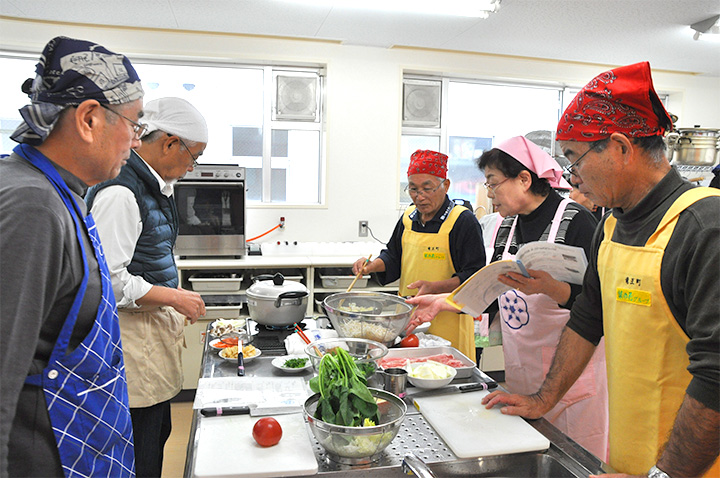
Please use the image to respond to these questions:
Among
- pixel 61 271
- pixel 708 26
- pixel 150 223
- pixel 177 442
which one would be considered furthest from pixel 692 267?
pixel 708 26

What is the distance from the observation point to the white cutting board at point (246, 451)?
113cm

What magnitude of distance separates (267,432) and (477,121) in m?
4.94

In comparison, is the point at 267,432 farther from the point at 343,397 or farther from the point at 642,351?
the point at 642,351

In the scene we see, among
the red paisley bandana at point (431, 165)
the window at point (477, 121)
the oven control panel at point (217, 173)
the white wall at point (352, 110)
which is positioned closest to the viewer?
the red paisley bandana at point (431, 165)

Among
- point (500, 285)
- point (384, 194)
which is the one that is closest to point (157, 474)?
point (500, 285)

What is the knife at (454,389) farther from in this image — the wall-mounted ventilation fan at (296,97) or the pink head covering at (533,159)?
the wall-mounted ventilation fan at (296,97)

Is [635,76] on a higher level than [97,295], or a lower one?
higher

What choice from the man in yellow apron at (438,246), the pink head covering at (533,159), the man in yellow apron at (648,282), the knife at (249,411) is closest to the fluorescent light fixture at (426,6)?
the man in yellow apron at (438,246)

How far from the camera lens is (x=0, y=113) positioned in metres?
4.63

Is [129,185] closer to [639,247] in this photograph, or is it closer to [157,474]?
[157,474]

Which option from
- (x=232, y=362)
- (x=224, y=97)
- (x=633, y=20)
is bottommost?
(x=232, y=362)

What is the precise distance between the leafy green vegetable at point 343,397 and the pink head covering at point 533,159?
1233 millimetres

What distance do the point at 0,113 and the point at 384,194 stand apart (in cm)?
358

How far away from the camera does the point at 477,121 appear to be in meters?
5.59
